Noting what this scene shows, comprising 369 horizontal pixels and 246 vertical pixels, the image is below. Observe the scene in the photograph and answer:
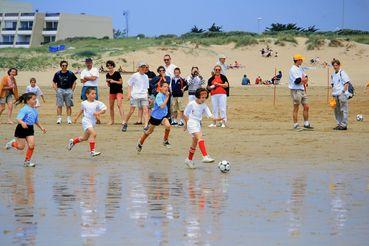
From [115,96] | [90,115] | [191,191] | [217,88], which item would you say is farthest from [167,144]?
[115,96]

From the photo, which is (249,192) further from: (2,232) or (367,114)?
(367,114)

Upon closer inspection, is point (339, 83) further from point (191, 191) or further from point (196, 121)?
point (191, 191)

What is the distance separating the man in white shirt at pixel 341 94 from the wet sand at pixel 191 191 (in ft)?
1.40

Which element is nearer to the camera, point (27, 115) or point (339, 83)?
point (27, 115)

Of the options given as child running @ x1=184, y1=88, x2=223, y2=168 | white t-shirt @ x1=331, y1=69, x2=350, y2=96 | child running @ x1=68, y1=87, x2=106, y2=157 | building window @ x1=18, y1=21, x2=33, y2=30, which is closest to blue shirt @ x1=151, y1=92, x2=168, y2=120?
child running @ x1=68, y1=87, x2=106, y2=157

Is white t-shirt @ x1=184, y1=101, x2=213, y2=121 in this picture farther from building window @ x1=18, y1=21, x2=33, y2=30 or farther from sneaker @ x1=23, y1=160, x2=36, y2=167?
building window @ x1=18, y1=21, x2=33, y2=30

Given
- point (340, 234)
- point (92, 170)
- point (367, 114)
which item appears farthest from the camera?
point (367, 114)

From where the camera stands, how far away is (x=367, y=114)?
1040 inches

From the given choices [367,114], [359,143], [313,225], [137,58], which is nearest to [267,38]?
[137,58]

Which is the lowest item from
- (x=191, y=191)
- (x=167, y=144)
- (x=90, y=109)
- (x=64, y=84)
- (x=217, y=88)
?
(x=191, y=191)

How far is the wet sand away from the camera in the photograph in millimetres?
8859

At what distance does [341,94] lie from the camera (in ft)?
67.1

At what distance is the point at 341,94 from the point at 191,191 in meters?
9.40

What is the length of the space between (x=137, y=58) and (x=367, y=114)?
100.0 ft
